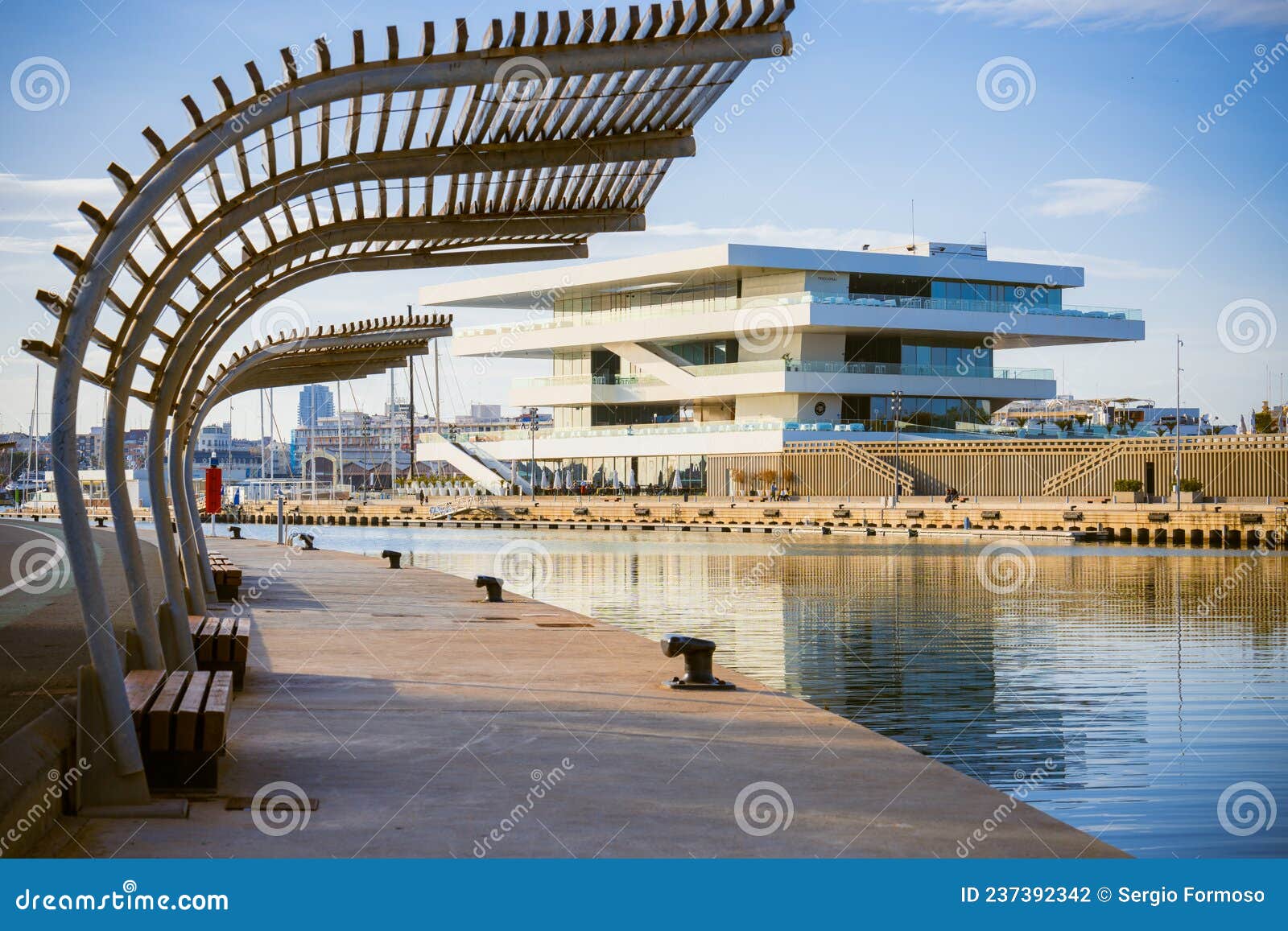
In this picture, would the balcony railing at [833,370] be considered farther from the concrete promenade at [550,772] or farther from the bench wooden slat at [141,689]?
the bench wooden slat at [141,689]

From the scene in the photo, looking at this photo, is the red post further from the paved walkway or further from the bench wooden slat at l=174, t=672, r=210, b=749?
the bench wooden slat at l=174, t=672, r=210, b=749

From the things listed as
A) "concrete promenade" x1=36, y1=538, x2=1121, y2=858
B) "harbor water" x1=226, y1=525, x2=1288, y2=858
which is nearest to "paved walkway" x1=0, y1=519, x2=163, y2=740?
"concrete promenade" x1=36, y1=538, x2=1121, y2=858

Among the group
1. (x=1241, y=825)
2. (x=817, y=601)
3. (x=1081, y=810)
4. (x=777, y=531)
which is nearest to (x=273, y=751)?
(x=1081, y=810)

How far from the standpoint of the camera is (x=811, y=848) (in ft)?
25.7

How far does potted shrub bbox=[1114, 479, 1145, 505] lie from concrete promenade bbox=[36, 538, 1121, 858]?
185 feet

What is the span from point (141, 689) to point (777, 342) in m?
83.4

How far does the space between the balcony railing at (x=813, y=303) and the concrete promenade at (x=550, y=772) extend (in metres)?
73.7

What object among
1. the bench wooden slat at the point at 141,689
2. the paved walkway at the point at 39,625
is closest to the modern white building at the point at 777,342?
the paved walkway at the point at 39,625

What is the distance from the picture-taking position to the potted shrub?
68562mm

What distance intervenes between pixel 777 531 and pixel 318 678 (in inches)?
2251

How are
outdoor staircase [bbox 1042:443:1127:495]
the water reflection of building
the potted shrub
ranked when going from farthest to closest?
outdoor staircase [bbox 1042:443:1127:495] < the potted shrub < the water reflection of building

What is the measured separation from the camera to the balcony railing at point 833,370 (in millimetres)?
89188

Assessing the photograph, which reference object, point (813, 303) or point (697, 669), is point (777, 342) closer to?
point (813, 303)

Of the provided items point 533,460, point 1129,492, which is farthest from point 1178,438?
point 533,460
